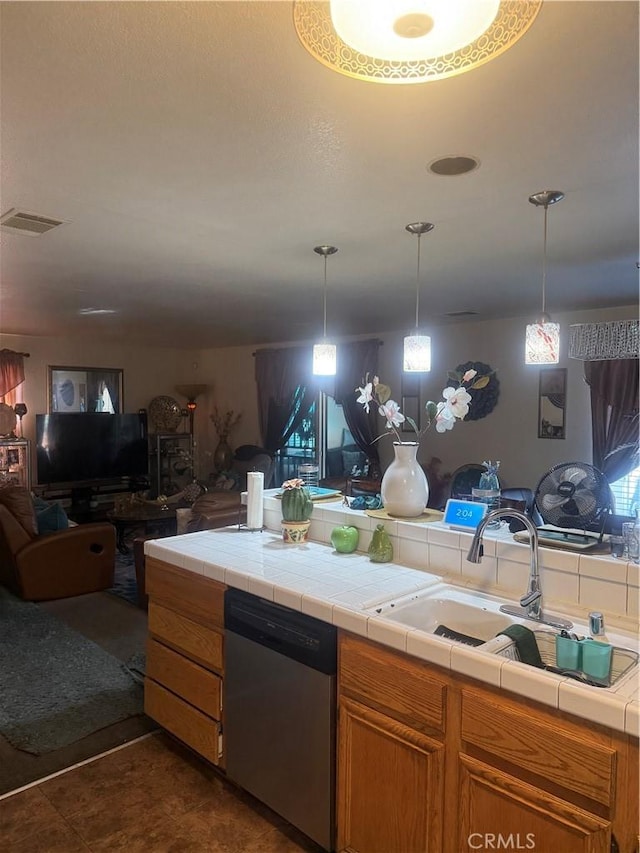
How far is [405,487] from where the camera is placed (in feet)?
8.02

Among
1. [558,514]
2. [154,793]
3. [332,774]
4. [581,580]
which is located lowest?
[154,793]

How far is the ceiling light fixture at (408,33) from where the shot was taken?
0.96 meters

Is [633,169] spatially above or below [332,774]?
above

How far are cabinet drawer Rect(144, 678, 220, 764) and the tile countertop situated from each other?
0.61m

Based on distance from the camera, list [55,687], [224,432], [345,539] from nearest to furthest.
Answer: [345,539] → [55,687] → [224,432]

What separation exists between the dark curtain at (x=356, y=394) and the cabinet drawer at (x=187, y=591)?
4.03m

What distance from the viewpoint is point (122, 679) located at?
3.20 meters

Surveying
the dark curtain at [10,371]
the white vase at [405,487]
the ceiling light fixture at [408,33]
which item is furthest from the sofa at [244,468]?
the ceiling light fixture at [408,33]

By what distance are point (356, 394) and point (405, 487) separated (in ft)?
13.9

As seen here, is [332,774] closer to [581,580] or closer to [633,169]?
Result: [581,580]

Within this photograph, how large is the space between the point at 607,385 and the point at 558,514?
10.9 feet

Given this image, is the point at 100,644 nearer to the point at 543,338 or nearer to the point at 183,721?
the point at 183,721

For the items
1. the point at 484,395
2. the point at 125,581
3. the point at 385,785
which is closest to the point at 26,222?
the point at 385,785

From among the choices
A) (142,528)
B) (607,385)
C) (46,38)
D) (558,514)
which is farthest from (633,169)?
(142,528)
